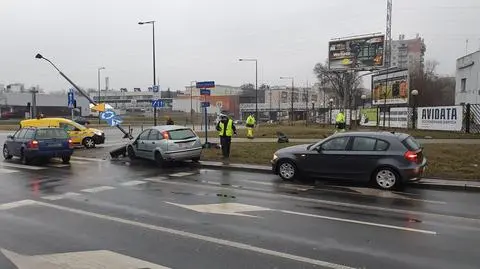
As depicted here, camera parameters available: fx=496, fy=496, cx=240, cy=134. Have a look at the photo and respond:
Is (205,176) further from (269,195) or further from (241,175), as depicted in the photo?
(269,195)

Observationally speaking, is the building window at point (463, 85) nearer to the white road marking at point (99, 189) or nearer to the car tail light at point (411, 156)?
the car tail light at point (411, 156)

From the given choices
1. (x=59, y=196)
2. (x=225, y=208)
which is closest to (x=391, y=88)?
(x=225, y=208)

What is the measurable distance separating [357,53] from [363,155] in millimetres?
47802

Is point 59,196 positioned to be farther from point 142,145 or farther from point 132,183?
point 142,145

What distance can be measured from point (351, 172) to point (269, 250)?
21.3ft

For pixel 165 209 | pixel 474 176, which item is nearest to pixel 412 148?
pixel 474 176

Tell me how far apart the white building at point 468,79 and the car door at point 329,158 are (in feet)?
103

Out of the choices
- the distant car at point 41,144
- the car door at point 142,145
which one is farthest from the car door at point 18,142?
the car door at point 142,145

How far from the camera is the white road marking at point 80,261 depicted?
19.5ft

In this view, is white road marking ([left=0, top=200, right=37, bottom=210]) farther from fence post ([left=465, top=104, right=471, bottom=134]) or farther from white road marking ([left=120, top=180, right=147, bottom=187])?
fence post ([left=465, top=104, right=471, bottom=134])

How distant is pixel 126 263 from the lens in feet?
19.9

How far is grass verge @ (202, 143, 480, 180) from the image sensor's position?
14.1 m

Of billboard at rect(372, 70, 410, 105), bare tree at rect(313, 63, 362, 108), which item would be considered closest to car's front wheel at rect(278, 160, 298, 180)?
billboard at rect(372, 70, 410, 105)

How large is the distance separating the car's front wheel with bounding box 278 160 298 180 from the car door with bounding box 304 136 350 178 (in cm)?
47
